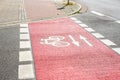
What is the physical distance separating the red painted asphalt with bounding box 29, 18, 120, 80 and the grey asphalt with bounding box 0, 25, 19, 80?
0.57m

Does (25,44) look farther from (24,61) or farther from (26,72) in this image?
(26,72)

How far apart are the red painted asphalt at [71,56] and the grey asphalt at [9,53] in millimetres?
571

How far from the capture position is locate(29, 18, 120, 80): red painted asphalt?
6.74 m

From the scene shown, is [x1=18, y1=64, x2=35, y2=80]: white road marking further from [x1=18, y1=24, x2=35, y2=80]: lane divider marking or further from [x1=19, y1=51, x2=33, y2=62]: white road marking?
[x1=19, y1=51, x2=33, y2=62]: white road marking

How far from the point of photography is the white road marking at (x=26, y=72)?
6645mm

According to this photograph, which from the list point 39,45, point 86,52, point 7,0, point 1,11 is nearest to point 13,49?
point 39,45

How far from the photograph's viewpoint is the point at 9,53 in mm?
8547

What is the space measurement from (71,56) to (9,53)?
1.92 metres

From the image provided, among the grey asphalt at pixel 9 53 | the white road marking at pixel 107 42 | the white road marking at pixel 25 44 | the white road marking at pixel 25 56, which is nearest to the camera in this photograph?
the grey asphalt at pixel 9 53

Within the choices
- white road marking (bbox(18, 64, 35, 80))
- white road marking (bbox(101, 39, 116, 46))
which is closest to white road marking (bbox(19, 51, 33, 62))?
white road marking (bbox(18, 64, 35, 80))

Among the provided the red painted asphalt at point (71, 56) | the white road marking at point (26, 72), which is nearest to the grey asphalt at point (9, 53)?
the white road marking at point (26, 72)

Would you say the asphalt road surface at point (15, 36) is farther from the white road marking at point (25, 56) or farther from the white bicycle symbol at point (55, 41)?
the white bicycle symbol at point (55, 41)

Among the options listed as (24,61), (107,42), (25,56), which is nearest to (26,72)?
(24,61)

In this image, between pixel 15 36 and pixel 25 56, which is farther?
pixel 15 36
